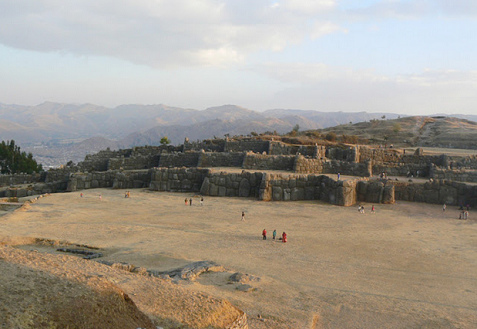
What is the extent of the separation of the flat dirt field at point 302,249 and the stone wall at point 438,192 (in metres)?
1.05

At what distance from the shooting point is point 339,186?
2586cm

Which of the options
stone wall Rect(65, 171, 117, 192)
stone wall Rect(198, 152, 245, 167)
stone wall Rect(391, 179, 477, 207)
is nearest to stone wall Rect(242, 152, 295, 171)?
stone wall Rect(198, 152, 245, 167)

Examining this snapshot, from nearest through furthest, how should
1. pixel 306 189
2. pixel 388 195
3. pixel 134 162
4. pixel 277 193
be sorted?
pixel 388 195, pixel 277 193, pixel 306 189, pixel 134 162

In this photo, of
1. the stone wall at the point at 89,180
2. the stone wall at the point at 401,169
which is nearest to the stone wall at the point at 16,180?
the stone wall at the point at 89,180

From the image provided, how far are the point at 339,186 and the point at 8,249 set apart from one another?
69.4 feet

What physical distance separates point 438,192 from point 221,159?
688 inches

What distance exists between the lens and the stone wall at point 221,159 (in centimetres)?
3381

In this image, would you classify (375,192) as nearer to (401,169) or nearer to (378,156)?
(401,169)

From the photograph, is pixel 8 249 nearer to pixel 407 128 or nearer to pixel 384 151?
pixel 384 151

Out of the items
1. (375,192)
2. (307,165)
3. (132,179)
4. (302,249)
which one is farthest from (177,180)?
(302,249)

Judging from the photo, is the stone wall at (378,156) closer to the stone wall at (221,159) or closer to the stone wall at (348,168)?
the stone wall at (348,168)

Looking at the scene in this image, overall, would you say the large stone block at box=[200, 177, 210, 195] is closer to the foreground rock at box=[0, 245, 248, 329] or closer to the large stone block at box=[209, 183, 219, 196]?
the large stone block at box=[209, 183, 219, 196]

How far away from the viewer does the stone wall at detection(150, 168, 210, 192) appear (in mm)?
29797

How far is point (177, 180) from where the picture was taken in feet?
98.4
